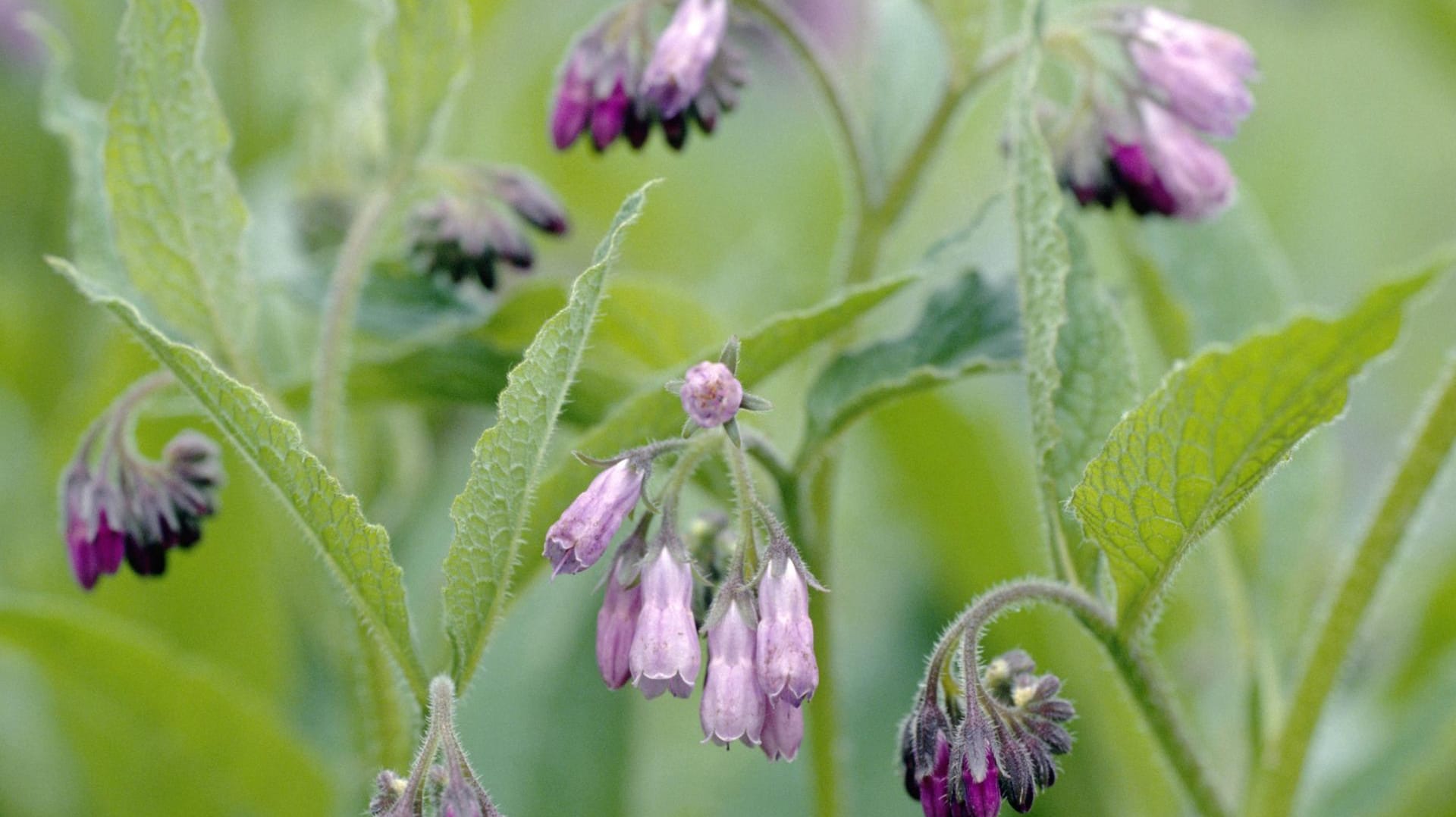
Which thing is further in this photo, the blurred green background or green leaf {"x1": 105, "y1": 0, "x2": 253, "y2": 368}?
the blurred green background

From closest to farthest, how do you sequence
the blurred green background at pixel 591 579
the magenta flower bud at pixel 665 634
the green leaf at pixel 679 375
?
the magenta flower bud at pixel 665 634 → the green leaf at pixel 679 375 → the blurred green background at pixel 591 579

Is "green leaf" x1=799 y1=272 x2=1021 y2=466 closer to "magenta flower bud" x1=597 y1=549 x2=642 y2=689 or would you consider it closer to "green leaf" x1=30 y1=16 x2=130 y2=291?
"magenta flower bud" x1=597 y1=549 x2=642 y2=689

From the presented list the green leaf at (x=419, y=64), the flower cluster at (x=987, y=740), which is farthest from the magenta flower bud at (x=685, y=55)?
the flower cluster at (x=987, y=740)

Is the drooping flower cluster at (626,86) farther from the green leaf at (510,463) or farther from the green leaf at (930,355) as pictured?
the green leaf at (510,463)

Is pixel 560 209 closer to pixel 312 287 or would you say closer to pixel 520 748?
pixel 312 287

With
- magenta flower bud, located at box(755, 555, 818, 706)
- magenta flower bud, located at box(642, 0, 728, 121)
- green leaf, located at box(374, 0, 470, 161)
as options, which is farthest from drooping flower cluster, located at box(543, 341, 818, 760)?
green leaf, located at box(374, 0, 470, 161)

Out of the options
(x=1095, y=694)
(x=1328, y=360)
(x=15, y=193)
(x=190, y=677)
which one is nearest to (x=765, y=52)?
(x=15, y=193)
